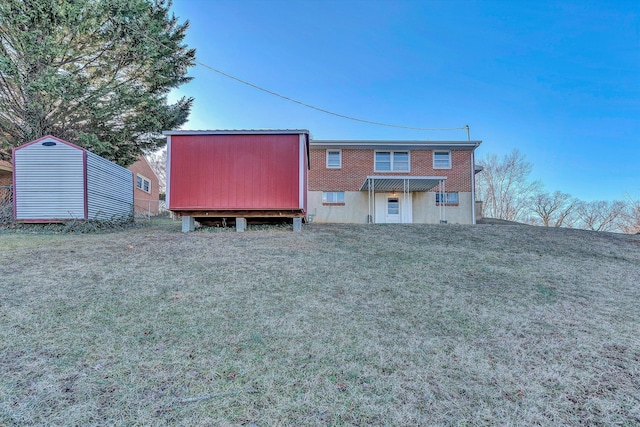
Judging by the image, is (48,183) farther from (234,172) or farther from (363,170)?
(363,170)

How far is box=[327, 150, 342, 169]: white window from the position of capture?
15.5m

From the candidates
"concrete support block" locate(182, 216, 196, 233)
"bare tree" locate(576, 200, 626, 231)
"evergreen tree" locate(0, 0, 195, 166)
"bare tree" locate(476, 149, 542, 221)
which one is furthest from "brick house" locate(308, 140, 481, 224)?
"bare tree" locate(576, 200, 626, 231)

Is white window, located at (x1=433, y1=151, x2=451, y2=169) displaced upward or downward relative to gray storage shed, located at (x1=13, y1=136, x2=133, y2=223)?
upward

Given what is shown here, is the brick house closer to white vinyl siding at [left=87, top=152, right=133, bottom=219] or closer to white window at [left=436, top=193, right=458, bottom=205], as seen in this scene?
white window at [left=436, top=193, right=458, bottom=205]

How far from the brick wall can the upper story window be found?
233 millimetres

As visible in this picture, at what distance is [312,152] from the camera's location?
51.0ft

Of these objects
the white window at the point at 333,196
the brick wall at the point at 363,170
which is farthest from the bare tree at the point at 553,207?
the white window at the point at 333,196

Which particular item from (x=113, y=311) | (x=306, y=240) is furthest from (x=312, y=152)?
(x=113, y=311)

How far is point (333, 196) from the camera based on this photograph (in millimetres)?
15438

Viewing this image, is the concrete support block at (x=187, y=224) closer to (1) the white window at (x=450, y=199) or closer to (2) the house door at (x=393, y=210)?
(2) the house door at (x=393, y=210)

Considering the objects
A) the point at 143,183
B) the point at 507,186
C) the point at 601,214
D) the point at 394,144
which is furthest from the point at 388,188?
the point at 601,214

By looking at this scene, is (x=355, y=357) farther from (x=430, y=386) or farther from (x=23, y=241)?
(x=23, y=241)

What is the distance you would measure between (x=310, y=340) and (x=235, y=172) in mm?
6366

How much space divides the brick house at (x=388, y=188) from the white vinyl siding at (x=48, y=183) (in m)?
9.25
